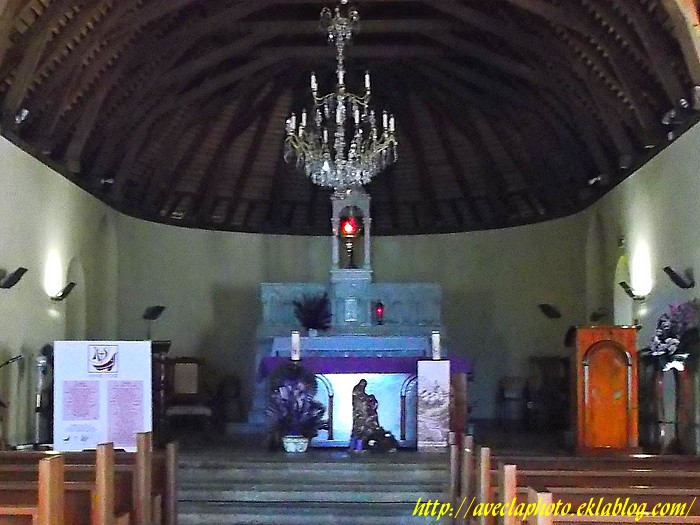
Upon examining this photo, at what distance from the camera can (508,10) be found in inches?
439

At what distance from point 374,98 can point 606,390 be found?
6.79m

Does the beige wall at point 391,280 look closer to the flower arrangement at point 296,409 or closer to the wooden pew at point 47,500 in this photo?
the flower arrangement at point 296,409

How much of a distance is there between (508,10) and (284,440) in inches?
220

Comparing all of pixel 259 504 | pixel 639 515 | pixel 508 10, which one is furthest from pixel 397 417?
pixel 639 515

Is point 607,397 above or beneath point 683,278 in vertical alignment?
beneath

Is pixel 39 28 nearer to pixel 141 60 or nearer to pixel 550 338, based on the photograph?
pixel 141 60

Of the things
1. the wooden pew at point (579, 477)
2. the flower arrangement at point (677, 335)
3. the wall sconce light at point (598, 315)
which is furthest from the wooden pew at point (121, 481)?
the wall sconce light at point (598, 315)

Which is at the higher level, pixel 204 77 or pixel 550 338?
pixel 204 77

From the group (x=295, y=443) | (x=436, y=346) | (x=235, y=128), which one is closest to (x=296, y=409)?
(x=295, y=443)

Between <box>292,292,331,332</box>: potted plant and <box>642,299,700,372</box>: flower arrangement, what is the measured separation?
4.69m

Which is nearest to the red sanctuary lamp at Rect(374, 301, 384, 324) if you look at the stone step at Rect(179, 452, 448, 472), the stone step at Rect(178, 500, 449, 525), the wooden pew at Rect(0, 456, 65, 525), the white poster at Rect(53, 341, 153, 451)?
the stone step at Rect(179, 452, 448, 472)

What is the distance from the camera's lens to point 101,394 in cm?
905

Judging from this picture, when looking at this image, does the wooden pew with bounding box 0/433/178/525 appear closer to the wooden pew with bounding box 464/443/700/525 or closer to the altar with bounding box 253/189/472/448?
the wooden pew with bounding box 464/443/700/525

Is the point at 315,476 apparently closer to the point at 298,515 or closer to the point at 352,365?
Answer: the point at 298,515
